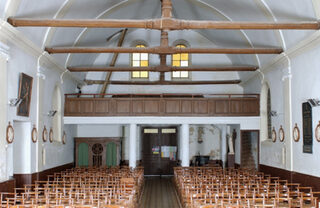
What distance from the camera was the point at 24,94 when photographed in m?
15.8

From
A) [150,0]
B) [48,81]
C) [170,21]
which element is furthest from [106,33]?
[170,21]

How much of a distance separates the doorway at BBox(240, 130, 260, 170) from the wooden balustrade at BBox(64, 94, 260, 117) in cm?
206

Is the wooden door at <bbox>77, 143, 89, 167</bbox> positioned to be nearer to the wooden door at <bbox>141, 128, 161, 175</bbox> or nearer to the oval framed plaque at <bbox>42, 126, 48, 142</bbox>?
the wooden door at <bbox>141, 128, 161, 175</bbox>

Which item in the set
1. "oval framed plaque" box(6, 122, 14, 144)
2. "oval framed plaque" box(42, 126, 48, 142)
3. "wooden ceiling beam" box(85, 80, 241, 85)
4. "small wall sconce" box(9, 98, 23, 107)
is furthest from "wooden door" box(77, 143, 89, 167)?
"oval framed plaque" box(6, 122, 14, 144)

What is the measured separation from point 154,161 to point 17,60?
15.1m

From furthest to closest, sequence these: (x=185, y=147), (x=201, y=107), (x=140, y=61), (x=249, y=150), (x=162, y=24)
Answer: (x=140, y=61) → (x=249, y=150) → (x=185, y=147) → (x=201, y=107) → (x=162, y=24)

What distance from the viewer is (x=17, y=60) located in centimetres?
1510

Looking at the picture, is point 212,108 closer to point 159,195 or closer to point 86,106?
point 159,195

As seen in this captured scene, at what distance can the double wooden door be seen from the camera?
92.8 feet

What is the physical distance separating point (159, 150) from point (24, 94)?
1411 centimetres

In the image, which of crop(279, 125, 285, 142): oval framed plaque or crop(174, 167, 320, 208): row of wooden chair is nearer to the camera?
crop(174, 167, 320, 208): row of wooden chair

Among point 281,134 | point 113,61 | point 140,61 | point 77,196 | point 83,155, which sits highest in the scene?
point 140,61

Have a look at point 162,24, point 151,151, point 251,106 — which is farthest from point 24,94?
point 151,151

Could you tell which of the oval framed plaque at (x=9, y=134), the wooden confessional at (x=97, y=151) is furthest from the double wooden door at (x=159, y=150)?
the oval framed plaque at (x=9, y=134)
